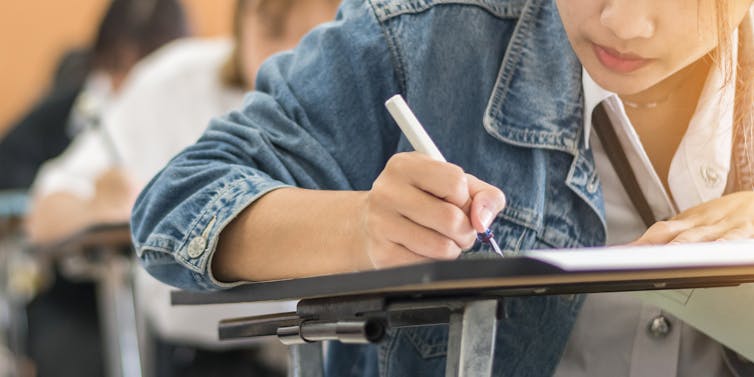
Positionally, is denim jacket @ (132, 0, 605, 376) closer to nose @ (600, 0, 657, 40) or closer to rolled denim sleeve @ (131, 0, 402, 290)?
rolled denim sleeve @ (131, 0, 402, 290)

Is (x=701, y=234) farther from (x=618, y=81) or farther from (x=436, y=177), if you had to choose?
(x=436, y=177)

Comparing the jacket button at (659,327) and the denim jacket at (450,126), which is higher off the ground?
the denim jacket at (450,126)

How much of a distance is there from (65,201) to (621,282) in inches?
61.6

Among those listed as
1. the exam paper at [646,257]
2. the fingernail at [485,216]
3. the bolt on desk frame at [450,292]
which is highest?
the fingernail at [485,216]

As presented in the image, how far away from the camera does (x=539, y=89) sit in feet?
3.28

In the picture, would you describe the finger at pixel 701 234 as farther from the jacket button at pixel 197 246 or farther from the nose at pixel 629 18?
the jacket button at pixel 197 246

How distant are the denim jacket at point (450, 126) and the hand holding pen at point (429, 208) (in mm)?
214

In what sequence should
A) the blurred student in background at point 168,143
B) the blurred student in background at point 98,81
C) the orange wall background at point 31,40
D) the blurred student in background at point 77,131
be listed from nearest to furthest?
the blurred student in background at point 168,143, the blurred student in background at point 77,131, the blurred student in background at point 98,81, the orange wall background at point 31,40

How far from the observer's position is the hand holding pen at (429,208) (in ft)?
2.38

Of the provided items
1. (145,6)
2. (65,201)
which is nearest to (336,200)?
(65,201)

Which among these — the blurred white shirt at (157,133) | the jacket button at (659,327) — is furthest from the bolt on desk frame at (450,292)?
the blurred white shirt at (157,133)

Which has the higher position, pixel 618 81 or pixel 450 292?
pixel 618 81

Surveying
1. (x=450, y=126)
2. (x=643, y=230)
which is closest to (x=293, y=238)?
(x=450, y=126)

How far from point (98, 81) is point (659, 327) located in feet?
7.17
